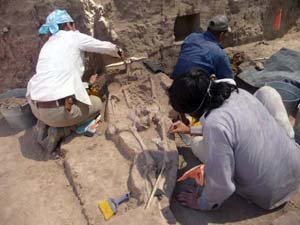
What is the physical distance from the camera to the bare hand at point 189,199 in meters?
2.86

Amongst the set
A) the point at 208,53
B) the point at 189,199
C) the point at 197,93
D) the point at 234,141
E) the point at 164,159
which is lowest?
the point at 189,199

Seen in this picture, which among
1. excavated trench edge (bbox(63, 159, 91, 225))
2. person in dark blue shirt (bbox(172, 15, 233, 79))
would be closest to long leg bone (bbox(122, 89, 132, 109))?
person in dark blue shirt (bbox(172, 15, 233, 79))

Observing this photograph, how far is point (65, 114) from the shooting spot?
378cm

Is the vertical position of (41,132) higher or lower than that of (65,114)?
lower

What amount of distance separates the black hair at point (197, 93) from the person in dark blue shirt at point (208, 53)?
61.8 inches

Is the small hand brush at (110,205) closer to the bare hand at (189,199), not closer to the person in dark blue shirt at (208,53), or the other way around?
the bare hand at (189,199)

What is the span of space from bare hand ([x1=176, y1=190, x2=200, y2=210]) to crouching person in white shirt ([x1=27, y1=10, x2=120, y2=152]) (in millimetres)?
1640

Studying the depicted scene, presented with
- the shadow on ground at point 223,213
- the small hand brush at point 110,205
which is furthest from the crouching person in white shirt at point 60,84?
the shadow on ground at point 223,213

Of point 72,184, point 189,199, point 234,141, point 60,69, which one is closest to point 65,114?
point 60,69

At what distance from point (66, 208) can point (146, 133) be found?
1.14 m

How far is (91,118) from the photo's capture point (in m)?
4.13

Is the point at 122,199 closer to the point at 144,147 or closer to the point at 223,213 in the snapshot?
the point at 144,147

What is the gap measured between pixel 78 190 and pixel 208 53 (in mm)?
2161

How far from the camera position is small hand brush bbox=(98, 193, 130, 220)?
9.82ft
